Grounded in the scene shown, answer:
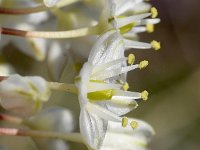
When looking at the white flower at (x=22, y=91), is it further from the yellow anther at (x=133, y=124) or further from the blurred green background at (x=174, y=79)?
the blurred green background at (x=174, y=79)

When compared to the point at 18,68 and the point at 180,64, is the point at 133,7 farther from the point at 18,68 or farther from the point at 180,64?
the point at 180,64

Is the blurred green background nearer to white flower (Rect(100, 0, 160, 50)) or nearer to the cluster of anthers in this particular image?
white flower (Rect(100, 0, 160, 50))

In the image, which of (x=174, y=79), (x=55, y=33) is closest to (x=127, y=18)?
(x=55, y=33)

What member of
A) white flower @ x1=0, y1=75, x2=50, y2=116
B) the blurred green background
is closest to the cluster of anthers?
white flower @ x1=0, y1=75, x2=50, y2=116

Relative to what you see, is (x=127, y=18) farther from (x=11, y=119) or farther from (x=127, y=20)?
(x=11, y=119)

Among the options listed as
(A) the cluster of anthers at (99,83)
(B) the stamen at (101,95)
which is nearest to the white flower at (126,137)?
(A) the cluster of anthers at (99,83)
